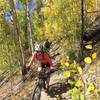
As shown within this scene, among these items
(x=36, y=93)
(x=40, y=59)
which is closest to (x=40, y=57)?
(x=40, y=59)

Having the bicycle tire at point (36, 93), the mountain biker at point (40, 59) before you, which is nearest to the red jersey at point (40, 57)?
the mountain biker at point (40, 59)

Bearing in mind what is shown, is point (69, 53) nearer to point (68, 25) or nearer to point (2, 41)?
point (68, 25)

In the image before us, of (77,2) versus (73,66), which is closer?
(73,66)

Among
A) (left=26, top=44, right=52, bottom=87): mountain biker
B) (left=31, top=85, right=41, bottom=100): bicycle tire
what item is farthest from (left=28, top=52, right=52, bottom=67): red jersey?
(left=31, top=85, right=41, bottom=100): bicycle tire

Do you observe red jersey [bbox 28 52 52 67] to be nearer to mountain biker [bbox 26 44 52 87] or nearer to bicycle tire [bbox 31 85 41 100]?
mountain biker [bbox 26 44 52 87]

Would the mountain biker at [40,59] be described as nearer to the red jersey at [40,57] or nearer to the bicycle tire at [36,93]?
the red jersey at [40,57]

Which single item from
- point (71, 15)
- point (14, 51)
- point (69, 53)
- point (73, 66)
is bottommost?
point (14, 51)

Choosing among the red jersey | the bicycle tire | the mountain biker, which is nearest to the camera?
the mountain biker

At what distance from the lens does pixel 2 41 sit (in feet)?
102

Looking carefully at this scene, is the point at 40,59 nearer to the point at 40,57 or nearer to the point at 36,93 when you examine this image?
the point at 40,57

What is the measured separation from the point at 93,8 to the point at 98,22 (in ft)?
24.1

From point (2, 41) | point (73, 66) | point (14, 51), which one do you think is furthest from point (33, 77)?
point (73, 66)

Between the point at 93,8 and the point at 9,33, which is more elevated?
the point at 93,8

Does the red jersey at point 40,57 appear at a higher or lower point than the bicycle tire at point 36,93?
higher
